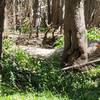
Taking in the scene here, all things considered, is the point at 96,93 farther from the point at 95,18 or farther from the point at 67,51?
the point at 95,18

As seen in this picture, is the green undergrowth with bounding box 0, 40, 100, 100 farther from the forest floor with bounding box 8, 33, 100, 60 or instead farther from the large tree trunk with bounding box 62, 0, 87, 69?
the forest floor with bounding box 8, 33, 100, 60

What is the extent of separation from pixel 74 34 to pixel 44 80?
2109 millimetres

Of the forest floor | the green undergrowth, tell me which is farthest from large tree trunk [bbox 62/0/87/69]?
the forest floor

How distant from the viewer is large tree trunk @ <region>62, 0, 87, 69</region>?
1094 cm

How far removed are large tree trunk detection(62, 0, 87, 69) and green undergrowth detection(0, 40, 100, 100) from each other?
481 mm

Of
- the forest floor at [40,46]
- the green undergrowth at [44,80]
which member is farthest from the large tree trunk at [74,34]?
the forest floor at [40,46]

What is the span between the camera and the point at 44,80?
943 cm

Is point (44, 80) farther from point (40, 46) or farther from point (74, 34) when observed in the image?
point (40, 46)

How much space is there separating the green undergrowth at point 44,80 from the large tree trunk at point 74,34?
481 mm

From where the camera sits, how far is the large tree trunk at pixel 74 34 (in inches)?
431

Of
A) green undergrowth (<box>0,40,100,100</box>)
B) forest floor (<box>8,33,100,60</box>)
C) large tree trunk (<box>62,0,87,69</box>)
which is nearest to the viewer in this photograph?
green undergrowth (<box>0,40,100,100</box>)

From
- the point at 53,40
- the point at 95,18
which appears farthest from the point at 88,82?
the point at 95,18

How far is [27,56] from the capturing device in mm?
12211

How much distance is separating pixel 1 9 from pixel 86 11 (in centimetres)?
1288
